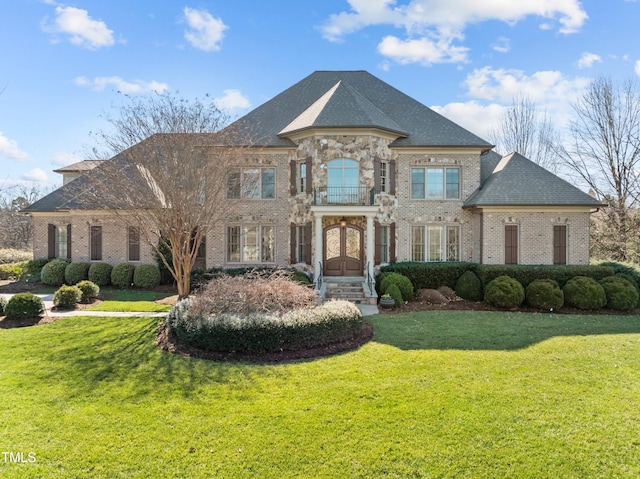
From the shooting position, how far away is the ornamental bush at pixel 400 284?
14438 millimetres

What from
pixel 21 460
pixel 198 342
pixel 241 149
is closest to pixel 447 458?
pixel 21 460

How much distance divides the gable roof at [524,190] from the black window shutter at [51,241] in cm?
2333

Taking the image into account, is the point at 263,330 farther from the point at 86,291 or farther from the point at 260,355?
the point at 86,291

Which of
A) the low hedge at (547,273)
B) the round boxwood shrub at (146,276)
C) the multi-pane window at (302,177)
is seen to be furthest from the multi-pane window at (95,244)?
the low hedge at (547,273)

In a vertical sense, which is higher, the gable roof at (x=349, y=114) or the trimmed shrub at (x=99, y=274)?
the gable roof at (x=349, y=114)

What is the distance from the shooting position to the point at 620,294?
13109 millimetres

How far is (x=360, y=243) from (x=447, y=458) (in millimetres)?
12918

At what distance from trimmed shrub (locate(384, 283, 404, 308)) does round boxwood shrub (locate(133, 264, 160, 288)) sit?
1178 centimetres

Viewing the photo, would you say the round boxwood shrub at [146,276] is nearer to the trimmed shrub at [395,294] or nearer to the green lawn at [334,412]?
the green lawn at [334,412]

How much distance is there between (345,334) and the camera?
30.0 feet

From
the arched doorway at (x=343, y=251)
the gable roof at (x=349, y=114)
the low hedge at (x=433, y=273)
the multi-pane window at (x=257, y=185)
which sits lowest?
the low hedge at (x=433, y=273)

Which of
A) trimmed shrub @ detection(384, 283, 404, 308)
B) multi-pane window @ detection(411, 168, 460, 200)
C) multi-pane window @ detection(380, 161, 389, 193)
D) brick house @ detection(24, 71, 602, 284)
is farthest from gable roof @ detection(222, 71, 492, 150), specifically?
trimmed shrub @ detection(384, 283, 404, 308)

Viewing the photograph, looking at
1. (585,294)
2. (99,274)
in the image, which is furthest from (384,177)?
(99,274)

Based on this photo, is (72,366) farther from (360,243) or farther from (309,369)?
(360,243)
